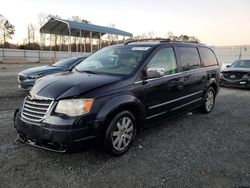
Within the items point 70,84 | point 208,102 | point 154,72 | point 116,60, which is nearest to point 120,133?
point 70,84

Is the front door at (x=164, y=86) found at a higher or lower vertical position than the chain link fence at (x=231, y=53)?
lower

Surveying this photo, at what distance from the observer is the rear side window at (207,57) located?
5.87 metres

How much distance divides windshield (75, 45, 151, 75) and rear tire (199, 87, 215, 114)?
8.76 ft

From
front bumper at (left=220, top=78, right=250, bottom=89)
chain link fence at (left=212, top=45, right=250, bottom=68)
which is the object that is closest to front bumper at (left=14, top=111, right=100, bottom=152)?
front bumper at (left=220, top=78, right=250, bottom=89)

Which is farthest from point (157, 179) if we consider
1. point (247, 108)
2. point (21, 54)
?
point (21, 54)

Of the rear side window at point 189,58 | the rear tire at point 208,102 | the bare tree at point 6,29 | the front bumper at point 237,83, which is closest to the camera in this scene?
the rear side window at point 189,58

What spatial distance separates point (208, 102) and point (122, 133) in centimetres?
348

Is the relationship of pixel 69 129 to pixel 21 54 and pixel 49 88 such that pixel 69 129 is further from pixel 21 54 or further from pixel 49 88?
pixel 21 54

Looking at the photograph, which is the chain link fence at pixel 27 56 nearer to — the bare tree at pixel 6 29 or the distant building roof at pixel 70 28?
the distant building roof at pixel 70 28

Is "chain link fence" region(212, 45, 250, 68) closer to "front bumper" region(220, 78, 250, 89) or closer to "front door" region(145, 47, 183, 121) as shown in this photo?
"front bumper" region(220, 78, 250, 89)

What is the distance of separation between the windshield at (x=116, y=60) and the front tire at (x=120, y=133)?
77 centimetres

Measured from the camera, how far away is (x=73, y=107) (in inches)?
120

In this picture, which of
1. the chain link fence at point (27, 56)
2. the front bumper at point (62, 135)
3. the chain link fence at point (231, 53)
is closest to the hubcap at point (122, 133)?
the front bumper at point (62, 135)

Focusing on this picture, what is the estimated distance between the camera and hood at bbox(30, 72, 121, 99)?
3.17 m
